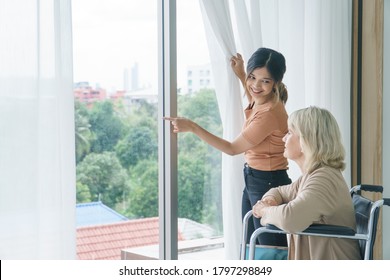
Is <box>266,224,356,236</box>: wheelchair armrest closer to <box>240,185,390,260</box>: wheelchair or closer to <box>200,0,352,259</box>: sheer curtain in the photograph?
<box>240,185,390,260</box>: wheelchair

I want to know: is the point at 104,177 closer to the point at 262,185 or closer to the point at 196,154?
the point at 196,154

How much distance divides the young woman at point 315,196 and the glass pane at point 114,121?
2.66ft

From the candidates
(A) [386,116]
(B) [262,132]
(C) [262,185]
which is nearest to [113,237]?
(C) [262,185]

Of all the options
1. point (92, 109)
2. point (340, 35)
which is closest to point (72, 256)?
point (92, 109)

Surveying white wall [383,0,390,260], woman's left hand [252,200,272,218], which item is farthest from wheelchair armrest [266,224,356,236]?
white wall [383,0,390,260]

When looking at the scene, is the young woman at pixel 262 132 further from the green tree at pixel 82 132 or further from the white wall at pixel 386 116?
the white wall at pixel 386 116

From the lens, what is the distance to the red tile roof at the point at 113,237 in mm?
2930

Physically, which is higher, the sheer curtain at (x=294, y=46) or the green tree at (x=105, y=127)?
the sheer curtain at (x=294, y=46)

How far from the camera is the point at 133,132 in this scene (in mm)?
2969

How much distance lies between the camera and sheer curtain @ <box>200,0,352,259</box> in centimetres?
288

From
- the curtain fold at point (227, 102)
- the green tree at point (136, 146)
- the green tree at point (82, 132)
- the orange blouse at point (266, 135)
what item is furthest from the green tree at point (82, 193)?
the orange blouse at point (266, 135)

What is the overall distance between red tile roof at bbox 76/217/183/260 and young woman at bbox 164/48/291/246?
581 millimetres

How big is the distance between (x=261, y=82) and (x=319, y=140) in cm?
50
